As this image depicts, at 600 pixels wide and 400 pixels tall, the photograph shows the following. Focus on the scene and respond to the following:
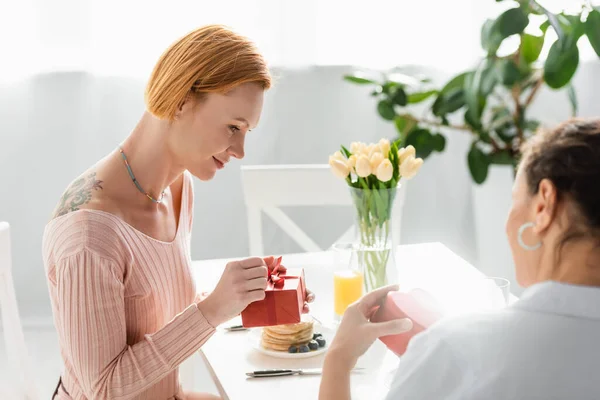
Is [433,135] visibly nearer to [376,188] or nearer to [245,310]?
[376,188]

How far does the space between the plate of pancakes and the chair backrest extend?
0.86 meters

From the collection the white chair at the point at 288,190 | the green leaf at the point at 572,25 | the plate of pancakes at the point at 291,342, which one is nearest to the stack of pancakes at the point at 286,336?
the plate of pancakes at the point at 291,342

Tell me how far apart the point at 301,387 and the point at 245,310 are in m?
0.16

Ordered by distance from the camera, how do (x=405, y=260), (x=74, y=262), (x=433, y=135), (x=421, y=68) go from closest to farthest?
1. (x=74, y=262)
2. (x=405, y=260)
3. (x=433, y=135)
4. (x=421, y=68)

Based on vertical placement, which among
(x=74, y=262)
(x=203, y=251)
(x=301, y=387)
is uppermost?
(x=74, y=262)

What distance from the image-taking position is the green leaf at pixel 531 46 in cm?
299

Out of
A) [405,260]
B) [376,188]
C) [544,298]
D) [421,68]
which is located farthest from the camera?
[421,68]

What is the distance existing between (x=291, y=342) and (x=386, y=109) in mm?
1818

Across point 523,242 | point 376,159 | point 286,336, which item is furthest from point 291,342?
point 523,242

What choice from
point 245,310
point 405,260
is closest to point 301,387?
point 245,310

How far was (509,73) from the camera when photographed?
2.84 meters

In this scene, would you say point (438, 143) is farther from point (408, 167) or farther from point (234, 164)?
point (408, 167)

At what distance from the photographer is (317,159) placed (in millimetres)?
3385

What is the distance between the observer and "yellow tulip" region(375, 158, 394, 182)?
1.42 m
